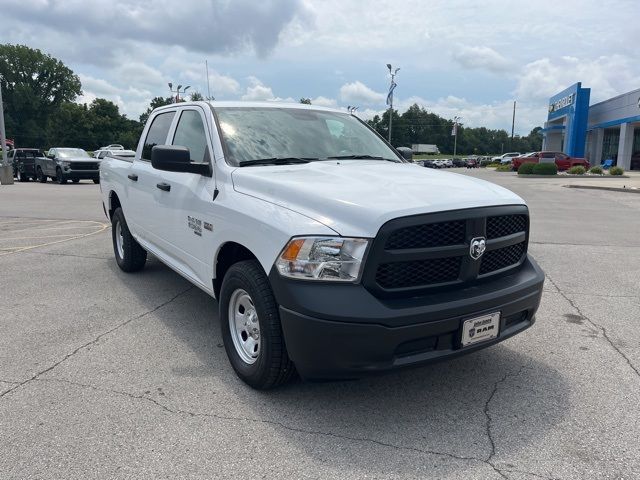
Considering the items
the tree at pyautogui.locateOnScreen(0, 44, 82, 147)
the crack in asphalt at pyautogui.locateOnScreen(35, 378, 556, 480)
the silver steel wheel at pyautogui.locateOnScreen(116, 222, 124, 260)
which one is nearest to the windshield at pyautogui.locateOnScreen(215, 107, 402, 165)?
the crack in asphalt at pyautogui.locateOnScreen(35, 378, 556, 480)

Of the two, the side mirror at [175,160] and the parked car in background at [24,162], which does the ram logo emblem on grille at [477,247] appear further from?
the parked car in background at [24,162]

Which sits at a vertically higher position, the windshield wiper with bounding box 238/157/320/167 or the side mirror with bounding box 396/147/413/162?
the side mirror with bounding box 396/147/413/162

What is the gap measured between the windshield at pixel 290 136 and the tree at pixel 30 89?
112m

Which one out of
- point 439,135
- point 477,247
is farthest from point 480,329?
point 439,135

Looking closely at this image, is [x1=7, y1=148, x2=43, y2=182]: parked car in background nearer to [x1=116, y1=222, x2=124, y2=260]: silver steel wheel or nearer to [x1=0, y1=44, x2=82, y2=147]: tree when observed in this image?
[x1=116, y1=222, x2=124, y2=260]: silver steel wheel

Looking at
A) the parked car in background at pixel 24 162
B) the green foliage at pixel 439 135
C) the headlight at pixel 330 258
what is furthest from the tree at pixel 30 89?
the headlight at pixel 330 258

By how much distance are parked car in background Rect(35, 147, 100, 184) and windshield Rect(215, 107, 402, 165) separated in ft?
70.7

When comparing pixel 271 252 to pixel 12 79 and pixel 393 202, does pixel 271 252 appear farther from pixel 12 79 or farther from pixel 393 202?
pixel 12 79

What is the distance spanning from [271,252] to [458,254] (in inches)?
43.3

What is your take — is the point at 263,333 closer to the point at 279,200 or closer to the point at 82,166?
the point at 279,200

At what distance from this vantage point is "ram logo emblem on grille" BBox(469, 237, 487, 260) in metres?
3.11

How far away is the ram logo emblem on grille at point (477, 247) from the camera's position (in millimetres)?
3111

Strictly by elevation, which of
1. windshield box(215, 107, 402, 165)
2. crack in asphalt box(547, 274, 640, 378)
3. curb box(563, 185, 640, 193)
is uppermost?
windshield box(215, 107, 402, 165)

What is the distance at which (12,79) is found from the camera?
103 metres
